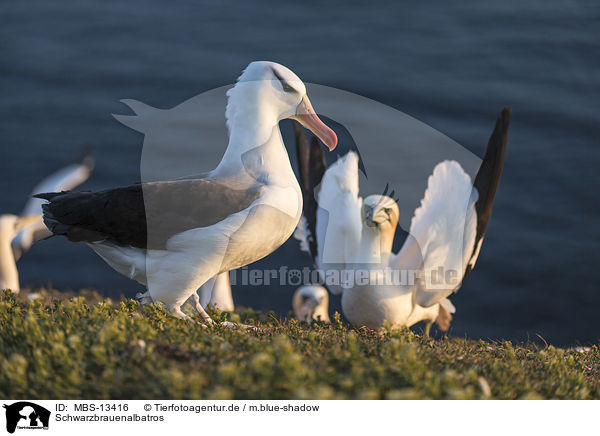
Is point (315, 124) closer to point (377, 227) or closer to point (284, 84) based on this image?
point (284, 84)

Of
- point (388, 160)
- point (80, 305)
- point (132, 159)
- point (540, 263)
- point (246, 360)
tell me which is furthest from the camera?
point (132, 159)

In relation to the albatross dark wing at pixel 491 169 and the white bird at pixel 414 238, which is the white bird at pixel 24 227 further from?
the albatross dark wing at pixel 491 169

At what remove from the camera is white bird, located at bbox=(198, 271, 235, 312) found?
887 cm

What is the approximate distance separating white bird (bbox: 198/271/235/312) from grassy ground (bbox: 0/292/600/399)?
400 centimetres

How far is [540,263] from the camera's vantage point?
1366cm

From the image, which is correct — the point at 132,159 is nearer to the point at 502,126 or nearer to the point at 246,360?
the point at 502,126

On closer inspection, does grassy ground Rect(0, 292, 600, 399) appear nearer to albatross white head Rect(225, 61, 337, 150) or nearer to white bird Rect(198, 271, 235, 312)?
albatross white head Rect(225, 61, 337, 150)

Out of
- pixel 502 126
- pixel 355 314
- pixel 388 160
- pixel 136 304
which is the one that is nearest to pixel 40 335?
pixel 136 304

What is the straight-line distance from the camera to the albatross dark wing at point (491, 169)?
748cm

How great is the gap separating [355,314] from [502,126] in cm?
294

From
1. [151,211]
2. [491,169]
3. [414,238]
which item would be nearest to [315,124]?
[151,211]

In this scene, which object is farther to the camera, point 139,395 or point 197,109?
point 197,109
